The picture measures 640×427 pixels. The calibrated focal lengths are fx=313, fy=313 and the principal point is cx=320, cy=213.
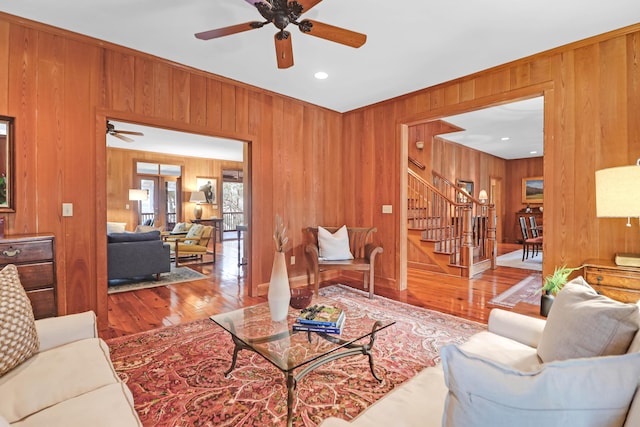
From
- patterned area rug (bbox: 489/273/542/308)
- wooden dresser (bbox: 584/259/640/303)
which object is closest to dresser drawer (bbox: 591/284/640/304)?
wooden dresser (bbox: 584/259/640/303)

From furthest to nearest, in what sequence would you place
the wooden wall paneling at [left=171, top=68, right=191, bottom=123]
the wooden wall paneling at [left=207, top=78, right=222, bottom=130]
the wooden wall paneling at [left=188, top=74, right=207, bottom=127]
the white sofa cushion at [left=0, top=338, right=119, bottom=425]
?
the wooden wall paneling at [left=207, top=78, right=222, bottom=130]
the wooden wall paneling at [left=188, top=74, right=207, bottom=127]
the wooden wall paneling at [left=171, top=68, right=191, bottom=123]
the white sofa cushion at [left=0, top=338, right=119, bottom=425]

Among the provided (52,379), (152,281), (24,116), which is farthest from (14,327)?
(152,281)

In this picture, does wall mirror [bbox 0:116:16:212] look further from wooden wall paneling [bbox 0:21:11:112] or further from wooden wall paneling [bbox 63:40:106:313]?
wooden wall paneling [bbox 63:40:106:313]

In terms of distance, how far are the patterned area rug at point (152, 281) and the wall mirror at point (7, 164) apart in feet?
6.41

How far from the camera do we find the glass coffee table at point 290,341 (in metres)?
1.57

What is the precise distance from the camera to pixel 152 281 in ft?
15.4

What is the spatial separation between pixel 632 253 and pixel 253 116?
400 cm

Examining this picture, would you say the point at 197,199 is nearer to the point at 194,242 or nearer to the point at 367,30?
the point at 194,242

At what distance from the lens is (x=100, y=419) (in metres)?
1.03

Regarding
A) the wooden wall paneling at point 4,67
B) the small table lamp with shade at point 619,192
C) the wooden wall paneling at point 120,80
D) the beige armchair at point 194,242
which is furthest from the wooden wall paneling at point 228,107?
the small table lamp with shade at point 619,192

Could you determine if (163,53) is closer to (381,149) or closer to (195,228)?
(381,149)

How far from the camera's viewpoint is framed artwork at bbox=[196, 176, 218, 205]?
922 cm

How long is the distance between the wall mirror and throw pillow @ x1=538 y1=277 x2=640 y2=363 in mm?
3655

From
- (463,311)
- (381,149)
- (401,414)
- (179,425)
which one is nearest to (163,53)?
(381,149)
